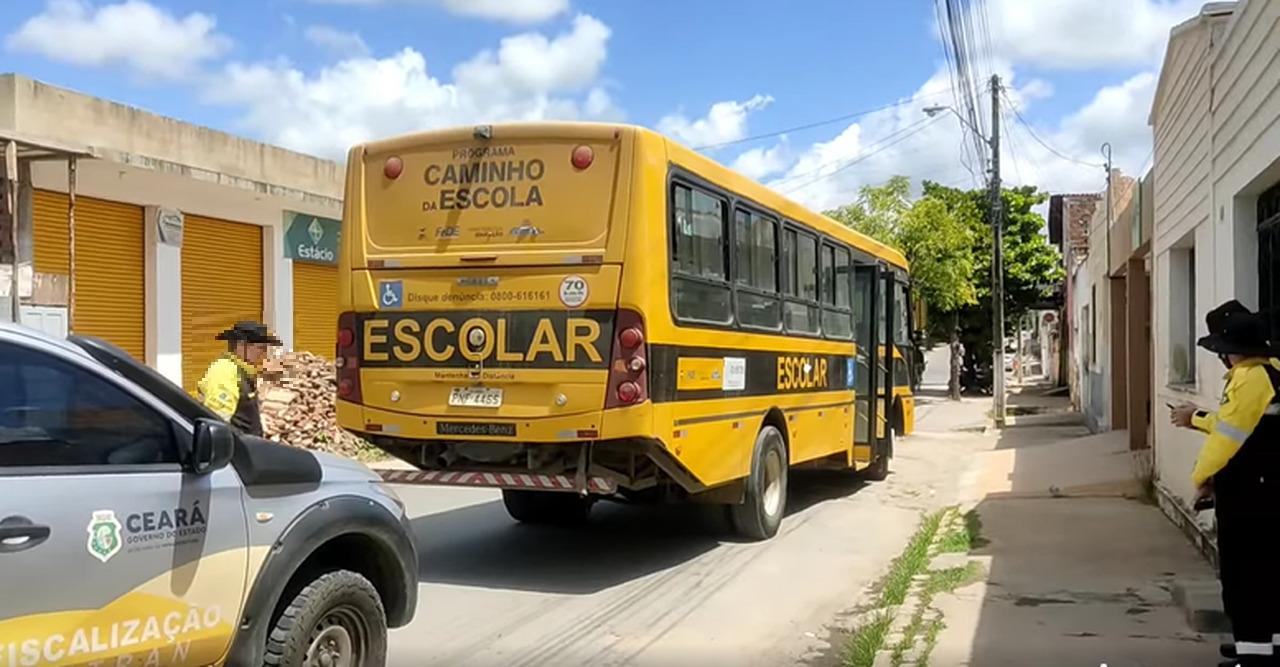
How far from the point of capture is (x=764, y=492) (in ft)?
31.3

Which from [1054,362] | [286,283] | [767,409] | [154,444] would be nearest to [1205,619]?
[767,409]

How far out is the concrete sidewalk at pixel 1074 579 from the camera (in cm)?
582

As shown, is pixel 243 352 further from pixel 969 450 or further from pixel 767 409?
pixel 969 450

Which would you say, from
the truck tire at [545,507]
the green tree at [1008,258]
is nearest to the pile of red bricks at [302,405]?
the truck tire at [545,507]

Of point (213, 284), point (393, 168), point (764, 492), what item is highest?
point (393, 168)

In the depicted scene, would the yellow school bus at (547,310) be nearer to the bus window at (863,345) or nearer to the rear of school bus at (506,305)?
the rear of school bus at (506,305)

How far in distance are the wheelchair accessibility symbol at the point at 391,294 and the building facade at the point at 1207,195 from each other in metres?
5.55

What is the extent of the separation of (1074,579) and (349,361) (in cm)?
531

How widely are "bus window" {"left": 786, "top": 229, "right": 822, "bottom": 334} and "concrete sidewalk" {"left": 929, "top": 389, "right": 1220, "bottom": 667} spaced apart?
2.47 meters

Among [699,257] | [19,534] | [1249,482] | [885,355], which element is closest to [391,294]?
[699,257]

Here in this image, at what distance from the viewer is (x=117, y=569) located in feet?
11.4

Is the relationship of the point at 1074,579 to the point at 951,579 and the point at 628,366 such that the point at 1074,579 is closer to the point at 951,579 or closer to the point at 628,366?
the point at 951,579

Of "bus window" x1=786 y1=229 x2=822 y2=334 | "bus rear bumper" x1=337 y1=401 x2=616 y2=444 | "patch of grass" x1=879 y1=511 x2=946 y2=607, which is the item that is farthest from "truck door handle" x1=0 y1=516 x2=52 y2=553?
"bus window" x1=786 y1=229 x2=822 y2=334

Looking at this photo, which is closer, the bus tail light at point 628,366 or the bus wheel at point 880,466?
the bus tail light at point 628,366
